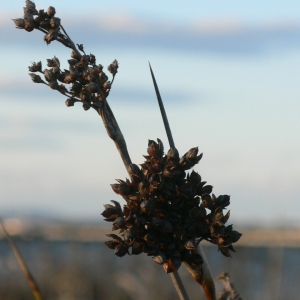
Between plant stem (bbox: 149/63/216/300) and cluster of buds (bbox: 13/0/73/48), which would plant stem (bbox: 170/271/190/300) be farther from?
cluster of buds (bbox: 13/0/73/48)

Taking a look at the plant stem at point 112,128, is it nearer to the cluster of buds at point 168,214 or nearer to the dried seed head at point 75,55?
the cluster of buds at point 168,214

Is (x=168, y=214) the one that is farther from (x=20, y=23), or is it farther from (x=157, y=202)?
(x=20, y=23)

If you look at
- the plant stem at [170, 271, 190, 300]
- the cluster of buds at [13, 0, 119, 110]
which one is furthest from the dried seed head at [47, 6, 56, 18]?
the plant stem at [170, 271, 190, 300]

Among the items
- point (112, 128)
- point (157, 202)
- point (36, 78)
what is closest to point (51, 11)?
point (36, 78)

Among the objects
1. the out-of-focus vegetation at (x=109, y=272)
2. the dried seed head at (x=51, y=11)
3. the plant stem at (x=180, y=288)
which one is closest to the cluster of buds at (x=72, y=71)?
the dried seed head at (x=51, y=11)

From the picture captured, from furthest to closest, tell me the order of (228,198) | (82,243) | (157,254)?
(82,243)
(228,198)
(157,254)

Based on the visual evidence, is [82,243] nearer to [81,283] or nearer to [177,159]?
[81,283]

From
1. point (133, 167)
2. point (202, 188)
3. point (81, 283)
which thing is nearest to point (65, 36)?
point (133, 167)
